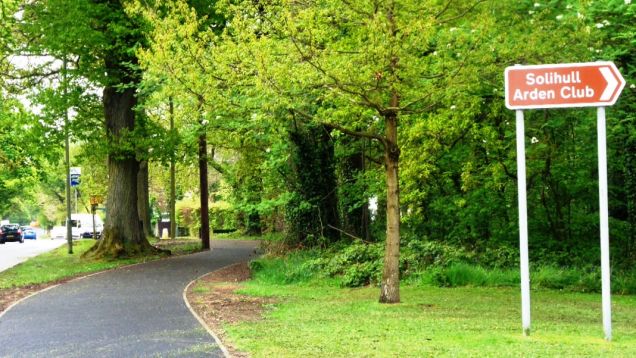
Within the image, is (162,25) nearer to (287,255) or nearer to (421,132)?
(421,132)

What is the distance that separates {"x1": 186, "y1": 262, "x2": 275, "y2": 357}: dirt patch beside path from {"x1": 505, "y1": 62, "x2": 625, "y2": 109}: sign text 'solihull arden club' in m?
4.32

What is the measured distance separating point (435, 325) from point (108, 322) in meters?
4.94

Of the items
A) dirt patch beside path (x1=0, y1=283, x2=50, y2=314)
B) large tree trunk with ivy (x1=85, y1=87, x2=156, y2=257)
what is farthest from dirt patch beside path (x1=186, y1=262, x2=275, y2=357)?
large tree trunk with ivy (x1=85, y1=87, x2=156, y2=257)

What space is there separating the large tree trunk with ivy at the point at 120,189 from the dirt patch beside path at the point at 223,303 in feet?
23.9

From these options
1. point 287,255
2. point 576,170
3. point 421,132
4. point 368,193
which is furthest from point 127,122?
point 576,170

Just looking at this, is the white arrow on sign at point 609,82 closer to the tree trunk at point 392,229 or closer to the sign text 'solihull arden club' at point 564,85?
the sign text 'solihull arden club' at point 564,85

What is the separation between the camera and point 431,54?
512 inches

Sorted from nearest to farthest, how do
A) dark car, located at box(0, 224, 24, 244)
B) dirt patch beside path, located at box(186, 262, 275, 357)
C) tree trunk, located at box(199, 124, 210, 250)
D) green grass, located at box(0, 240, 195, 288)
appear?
dirt patch beside path, located at box(186, 262, 275, 357) < green grass, located at box(0, 240, 195, 288) < tree trunk, located at box(199, 124, 210, 250) < dark car, located at box(0, 224, 24, 244)

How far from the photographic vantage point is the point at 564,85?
8617 millimetres

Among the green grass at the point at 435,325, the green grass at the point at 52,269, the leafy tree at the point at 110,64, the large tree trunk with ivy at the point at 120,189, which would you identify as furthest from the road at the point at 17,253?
the green grass at the point at 435,325

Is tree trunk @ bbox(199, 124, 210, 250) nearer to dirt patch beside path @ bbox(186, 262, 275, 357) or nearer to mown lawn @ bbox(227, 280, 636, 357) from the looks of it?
dirt patch beside path @ bbox(186, 262, 275, 357)

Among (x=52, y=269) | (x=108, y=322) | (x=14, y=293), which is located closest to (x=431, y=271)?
(x=108, y=322)

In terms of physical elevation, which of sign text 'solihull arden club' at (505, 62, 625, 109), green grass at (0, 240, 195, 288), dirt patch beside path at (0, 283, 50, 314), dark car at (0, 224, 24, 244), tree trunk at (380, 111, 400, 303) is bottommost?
dark car at (0, 224, 24, 244)

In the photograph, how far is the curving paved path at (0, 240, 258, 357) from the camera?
9180 millimetres
